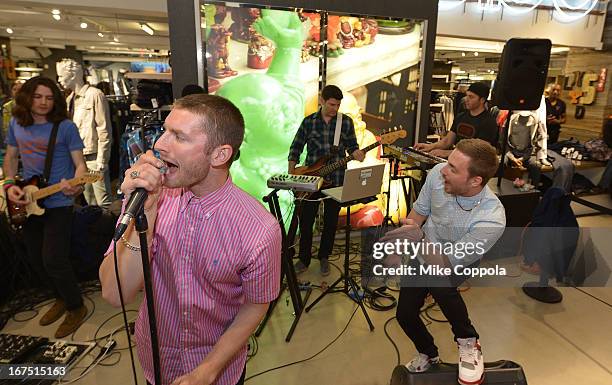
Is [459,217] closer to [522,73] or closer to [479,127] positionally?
[479,127]

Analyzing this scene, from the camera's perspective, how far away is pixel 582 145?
21.1 feet

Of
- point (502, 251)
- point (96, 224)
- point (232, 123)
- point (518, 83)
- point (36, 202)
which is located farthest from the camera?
point (502, 251)

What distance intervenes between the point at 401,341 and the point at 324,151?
1.81 metres

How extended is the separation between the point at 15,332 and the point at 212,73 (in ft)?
8.55

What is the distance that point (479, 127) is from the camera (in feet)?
12.7

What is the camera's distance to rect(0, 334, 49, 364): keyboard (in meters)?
2.48

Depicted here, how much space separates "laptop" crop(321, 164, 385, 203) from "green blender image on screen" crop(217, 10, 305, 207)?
4.48 feet

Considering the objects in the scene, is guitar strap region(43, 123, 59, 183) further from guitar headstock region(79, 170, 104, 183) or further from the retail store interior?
guitar headstock region(79, 170, 104, 183)

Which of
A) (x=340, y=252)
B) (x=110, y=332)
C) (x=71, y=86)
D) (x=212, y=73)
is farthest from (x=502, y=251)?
(x=71, y=86)

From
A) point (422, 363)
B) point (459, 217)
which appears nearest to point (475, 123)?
point (459, 217)

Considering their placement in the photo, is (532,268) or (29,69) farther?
(29,69)

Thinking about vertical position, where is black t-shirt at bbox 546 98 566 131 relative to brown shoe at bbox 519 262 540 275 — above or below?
above

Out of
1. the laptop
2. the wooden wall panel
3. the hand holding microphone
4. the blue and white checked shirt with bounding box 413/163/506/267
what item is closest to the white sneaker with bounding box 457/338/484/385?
the blue and white checked shirt with bounding box 413/163/506/267

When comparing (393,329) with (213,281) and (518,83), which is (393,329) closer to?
(213,281)
